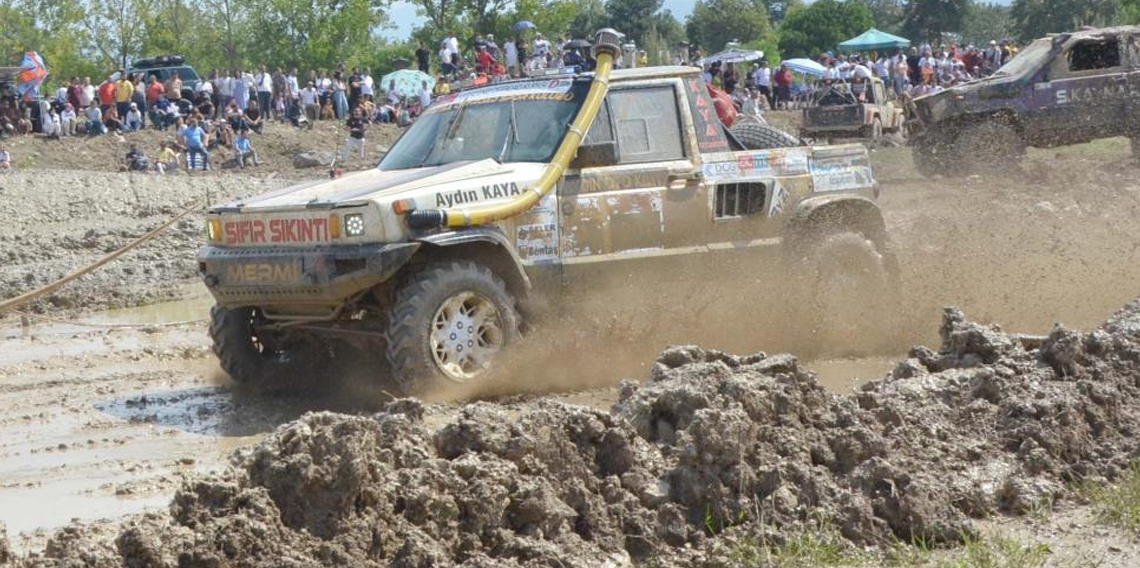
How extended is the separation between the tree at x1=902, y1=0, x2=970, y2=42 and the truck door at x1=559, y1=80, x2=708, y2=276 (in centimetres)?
6428

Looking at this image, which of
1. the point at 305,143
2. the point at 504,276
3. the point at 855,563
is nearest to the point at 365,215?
the point at 504,276

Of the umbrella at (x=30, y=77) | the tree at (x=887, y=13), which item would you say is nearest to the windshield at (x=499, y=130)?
the umbrella at (x=30, y=77)

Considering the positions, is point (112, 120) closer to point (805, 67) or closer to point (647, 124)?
point (805, 67)

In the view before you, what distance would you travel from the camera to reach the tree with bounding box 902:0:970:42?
71812 millimetres

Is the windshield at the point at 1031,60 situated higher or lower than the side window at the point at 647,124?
higher

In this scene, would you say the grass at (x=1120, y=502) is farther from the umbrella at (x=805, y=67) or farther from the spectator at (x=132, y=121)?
the umbrella at (x=805, y=67)

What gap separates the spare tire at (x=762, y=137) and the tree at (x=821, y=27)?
5291 centimetres

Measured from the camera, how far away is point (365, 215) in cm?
847

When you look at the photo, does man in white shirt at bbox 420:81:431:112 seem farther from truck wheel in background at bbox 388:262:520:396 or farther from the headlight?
the headlight

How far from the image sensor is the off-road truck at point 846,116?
29.0m

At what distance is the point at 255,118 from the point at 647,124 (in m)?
23.0

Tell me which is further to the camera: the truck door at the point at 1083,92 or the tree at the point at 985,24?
the tree at the point at 985,24

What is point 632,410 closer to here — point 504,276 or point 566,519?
point 566,519

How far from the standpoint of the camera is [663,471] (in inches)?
223
